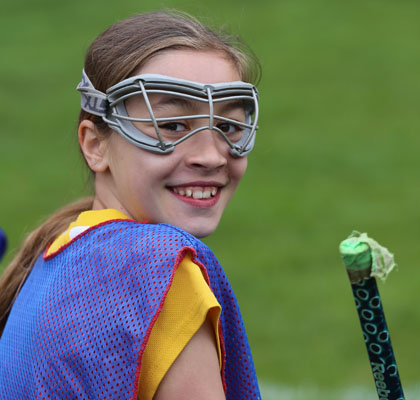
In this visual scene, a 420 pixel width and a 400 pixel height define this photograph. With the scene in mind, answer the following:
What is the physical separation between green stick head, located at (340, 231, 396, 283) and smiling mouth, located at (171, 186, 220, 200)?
21.4 inches

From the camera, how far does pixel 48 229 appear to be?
131 inches

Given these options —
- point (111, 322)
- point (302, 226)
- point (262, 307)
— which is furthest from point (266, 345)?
point (111, 322)

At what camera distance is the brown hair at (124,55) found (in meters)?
3.03

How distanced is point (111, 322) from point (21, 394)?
415 millimetres

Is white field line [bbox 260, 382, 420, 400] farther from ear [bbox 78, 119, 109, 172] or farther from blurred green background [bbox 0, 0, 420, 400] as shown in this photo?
ear [bbox 78, 119, 109, 172]

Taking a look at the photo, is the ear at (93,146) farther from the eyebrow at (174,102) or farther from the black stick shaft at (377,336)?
the black stick shaft at (377,336)

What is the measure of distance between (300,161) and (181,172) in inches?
342

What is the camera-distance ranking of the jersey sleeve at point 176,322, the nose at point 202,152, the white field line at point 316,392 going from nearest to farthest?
the jersey sleeve at point 176,322, the nose at point 202,152, the white field line at point 316,392

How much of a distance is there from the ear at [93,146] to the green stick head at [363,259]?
2.91 feet

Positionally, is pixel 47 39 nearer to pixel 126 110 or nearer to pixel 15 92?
pixel 15 92

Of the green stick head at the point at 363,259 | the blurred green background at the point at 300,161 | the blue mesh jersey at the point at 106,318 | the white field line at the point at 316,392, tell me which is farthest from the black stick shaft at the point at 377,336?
the white field line at the point at 316,392

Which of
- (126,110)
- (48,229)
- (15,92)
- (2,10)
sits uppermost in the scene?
(2,10)

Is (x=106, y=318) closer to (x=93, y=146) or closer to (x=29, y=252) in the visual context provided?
(x=93, y=146)

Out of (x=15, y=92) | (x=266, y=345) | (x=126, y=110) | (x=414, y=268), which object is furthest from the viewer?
(x=15, y=92)
